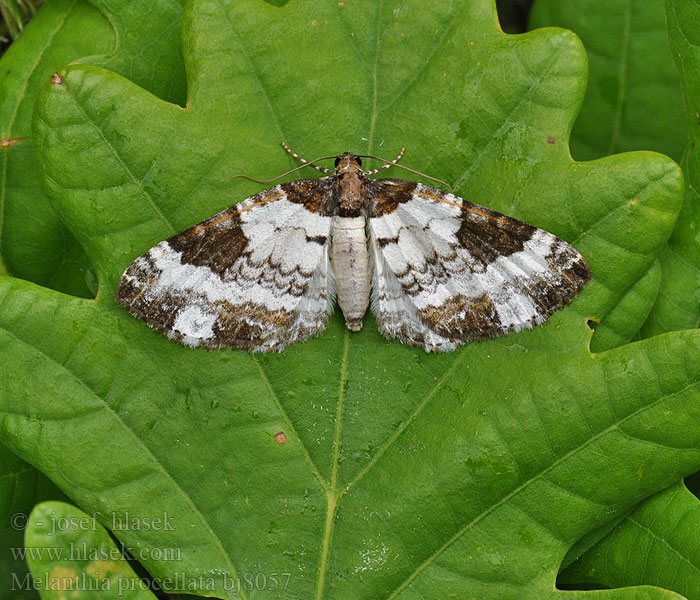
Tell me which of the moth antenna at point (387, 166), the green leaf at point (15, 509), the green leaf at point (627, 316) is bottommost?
the green leaf at point (15, 509)

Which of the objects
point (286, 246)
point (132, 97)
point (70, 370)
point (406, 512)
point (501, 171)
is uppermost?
point (132, 97)

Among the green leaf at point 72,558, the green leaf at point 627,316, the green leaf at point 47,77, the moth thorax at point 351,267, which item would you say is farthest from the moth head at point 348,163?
the green leaf at point 72,558

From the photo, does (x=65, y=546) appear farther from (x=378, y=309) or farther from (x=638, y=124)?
(x=638, y=124)

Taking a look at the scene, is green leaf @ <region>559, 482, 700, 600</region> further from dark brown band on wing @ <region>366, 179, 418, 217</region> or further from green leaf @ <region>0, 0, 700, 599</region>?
dark brown band on wing @ <region>366, 179, 418, 217</region>

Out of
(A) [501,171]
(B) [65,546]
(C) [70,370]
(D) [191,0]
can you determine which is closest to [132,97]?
(D) [191,0]

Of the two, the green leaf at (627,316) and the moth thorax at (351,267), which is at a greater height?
the moth thorax at (351,267)

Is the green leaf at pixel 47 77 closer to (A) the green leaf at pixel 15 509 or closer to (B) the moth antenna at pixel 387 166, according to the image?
(A) the green leaf at pixel 15 509

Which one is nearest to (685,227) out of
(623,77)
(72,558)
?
(623,77)
